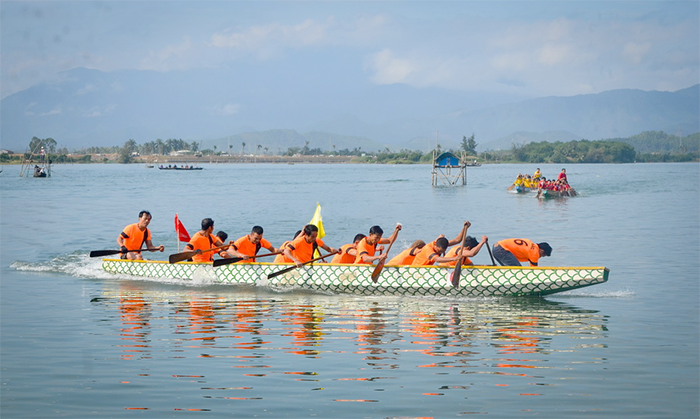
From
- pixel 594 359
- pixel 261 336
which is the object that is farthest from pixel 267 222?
pixel 594 359

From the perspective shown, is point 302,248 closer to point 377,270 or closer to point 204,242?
point 377,270

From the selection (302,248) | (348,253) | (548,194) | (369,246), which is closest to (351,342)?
(369,246)

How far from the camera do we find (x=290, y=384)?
10.4 metres

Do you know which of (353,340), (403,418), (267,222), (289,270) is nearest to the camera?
(403,418)

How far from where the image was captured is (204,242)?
19.4m

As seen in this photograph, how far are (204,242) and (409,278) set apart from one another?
5.70m

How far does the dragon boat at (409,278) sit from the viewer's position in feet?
53.3

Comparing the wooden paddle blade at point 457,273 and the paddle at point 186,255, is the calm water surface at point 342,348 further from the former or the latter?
the paddle at point 186,255

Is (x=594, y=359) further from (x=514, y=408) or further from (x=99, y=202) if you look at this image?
(x=99, y=202)

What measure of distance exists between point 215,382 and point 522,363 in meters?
4.57

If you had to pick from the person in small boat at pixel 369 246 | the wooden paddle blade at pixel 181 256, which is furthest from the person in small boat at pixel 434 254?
the wooden paddle blade at pixel 181 256

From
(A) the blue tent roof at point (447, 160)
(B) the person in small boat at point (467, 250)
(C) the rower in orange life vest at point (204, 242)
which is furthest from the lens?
(A) the blue tent roof at point (447, 160)

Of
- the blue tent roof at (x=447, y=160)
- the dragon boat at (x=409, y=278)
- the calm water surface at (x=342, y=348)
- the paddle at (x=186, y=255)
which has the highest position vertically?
the blue tent roof at (x=447, y=160)

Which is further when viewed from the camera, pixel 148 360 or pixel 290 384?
pixel 148 360
